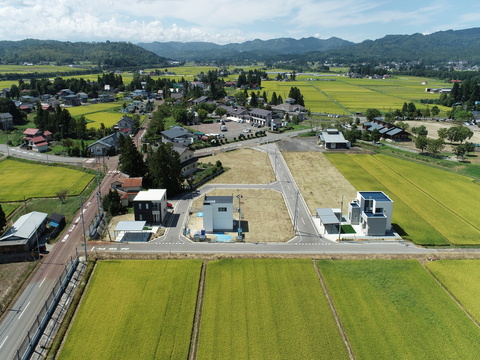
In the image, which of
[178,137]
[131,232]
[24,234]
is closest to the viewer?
[24,234]

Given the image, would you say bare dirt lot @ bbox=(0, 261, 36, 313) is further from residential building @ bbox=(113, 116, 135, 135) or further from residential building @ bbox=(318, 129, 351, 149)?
residential building @ bbox=(318, 129, 351, 149)

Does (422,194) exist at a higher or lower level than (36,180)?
lower

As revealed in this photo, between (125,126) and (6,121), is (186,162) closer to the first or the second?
(125,126)

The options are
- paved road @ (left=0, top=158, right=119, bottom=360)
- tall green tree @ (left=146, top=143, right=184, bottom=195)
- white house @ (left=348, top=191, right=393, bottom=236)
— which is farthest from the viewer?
tall green tree @ (left=146, top=143, right=184, bottom=195)

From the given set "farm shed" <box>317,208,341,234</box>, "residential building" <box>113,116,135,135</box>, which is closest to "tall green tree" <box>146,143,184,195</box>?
"farm shed" <box>317,208,341,234</box>

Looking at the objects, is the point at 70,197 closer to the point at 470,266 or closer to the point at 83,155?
the point at 83,155

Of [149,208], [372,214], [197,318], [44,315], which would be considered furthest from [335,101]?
[44,315]
